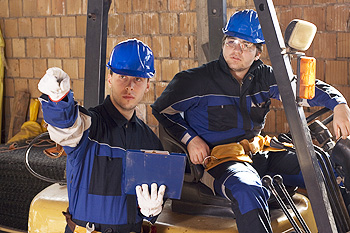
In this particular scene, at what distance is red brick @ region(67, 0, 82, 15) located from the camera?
6297 millimetres

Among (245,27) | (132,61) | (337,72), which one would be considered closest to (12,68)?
(337,72)

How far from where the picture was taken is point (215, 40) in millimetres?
3873

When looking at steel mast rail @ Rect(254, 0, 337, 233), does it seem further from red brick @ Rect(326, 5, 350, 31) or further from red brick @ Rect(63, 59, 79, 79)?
red brick @ Rect(63, 59, 79, 79)

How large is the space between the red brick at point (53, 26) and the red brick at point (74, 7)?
21 cm

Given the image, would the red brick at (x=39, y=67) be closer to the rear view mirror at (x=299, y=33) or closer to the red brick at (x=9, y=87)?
the red brick at (x=9, y=87)

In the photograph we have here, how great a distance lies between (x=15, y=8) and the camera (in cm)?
686

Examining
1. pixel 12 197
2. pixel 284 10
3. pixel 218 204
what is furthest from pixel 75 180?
pixel 12 197

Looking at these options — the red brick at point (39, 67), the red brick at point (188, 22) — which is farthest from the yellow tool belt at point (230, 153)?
the red brick at point (39, 67)

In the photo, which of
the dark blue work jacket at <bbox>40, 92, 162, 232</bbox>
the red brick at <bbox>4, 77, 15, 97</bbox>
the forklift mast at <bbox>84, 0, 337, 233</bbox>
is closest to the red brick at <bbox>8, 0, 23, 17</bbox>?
the red brick at <bbox>4, 77, 15, 97</bbox>

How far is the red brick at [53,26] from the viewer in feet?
21.4

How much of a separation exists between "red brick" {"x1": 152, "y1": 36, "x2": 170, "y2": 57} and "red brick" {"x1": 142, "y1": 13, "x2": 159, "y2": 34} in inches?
3.3

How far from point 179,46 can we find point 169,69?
267 mm

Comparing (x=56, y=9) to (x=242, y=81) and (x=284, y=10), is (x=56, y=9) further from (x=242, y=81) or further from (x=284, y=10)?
(x=242, y=81)

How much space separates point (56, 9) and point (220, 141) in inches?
153
